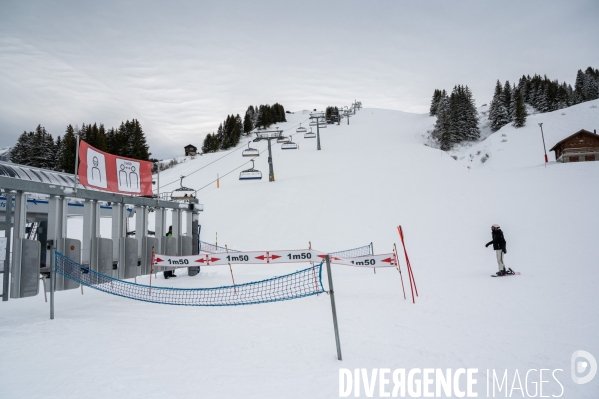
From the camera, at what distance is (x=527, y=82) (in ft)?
266

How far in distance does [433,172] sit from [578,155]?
60.8 ft

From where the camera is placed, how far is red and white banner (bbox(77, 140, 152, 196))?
1034 cm

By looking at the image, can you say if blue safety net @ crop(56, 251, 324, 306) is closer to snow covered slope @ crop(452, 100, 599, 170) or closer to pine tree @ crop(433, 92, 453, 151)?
snow covered slope @ crop(452, 100, 599, 170)

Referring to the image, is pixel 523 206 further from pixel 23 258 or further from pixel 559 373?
pixel 23 258

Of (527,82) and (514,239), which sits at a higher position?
(527,82)

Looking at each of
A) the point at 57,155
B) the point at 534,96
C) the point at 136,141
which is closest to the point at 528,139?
the point at 534,96

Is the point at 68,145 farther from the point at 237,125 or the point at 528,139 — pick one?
the point at 528,139

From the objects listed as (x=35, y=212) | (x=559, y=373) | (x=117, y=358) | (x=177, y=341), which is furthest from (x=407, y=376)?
(x=35, y=212)

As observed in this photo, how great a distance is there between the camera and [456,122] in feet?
216

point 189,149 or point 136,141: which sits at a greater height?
point 189,149

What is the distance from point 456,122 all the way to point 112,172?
217 feet

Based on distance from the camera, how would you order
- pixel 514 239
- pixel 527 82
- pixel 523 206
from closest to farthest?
pixel 514 239
pixel 523 206
pixel 527 82

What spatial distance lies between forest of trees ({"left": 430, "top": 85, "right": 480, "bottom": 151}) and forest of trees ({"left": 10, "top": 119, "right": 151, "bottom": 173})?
5469cm

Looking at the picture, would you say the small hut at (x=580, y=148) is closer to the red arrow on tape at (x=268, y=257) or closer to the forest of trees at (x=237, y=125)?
the red arrow on tape at (x=268, y=257)
